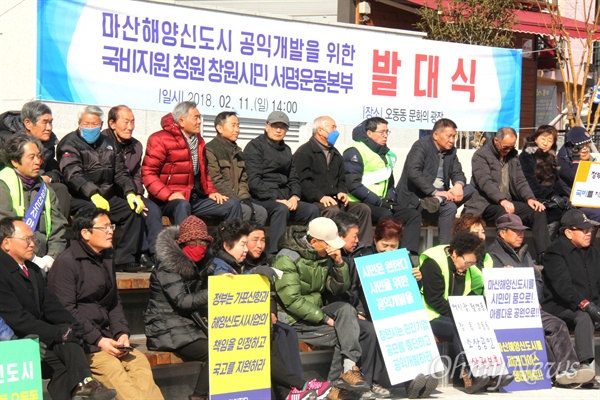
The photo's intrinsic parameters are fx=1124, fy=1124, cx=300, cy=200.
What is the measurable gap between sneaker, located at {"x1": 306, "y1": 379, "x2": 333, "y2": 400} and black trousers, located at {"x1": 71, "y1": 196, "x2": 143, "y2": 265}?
219 centimetres

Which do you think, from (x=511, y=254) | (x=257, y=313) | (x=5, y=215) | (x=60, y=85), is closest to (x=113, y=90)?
(x=60, y=85)

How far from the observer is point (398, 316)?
9.98 metres

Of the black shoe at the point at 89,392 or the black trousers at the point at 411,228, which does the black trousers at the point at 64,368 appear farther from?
the black trousers at the point at 411,228

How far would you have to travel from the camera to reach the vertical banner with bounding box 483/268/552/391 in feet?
34.7

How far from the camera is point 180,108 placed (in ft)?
35.0

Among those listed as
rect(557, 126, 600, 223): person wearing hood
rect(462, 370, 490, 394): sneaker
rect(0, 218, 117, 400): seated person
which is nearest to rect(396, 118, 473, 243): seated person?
rect(557, 126, 600, 223): person wearing hood

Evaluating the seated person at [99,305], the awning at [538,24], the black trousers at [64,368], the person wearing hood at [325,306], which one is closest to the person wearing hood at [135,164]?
the person wearing hood at [325,306]

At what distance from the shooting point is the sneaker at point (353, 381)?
912cm

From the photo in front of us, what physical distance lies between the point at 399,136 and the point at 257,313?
6.09 meters

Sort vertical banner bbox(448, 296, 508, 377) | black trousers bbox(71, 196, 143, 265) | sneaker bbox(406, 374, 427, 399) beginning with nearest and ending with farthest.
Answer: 1. sneaker bbox(406, 374, 427, 399)
2. black trousers bbox(71, 196, 143, 265)
3. vertical banner bbox(448, 296, 508, 377)

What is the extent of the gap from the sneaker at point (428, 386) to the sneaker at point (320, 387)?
3.99 feet

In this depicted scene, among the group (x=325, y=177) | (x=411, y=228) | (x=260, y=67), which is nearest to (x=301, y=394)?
(x=325, y=177)

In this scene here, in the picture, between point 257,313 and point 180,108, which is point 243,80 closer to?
point 180,108

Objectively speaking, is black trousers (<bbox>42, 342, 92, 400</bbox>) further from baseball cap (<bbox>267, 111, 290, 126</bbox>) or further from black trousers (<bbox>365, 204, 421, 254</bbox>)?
black trousers (<bbox>365, 204, 421, 254</bbox>)
